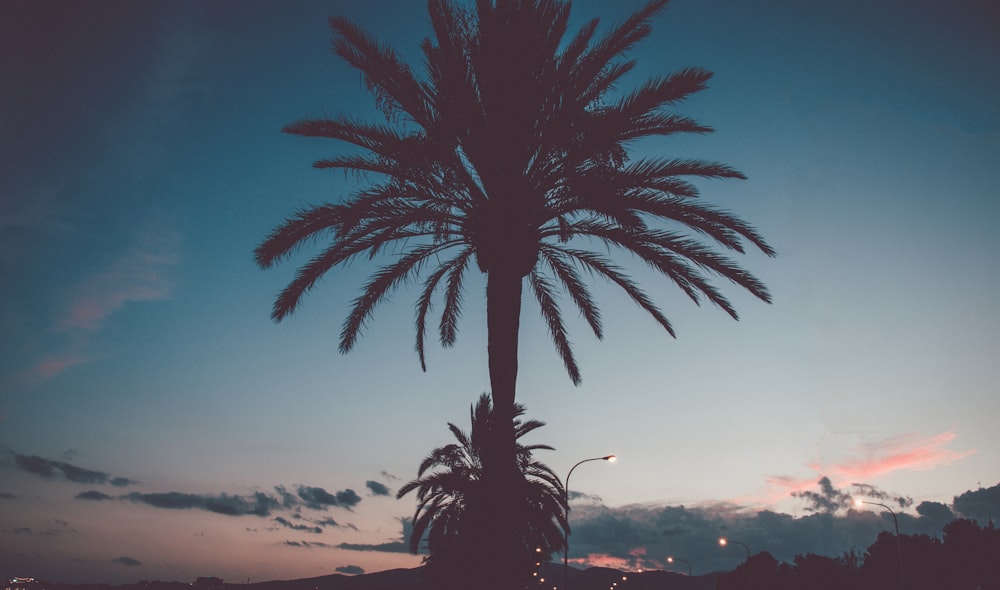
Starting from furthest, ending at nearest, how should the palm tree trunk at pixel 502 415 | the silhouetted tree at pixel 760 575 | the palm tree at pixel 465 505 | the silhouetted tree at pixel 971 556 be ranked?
the silhouetted tree at pixel 760 575, the silhouetted tree at pixel 971 556, the palm tree at pixel 465 505, the palm tree trunk at pixel 502 415

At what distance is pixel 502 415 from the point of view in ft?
35.3

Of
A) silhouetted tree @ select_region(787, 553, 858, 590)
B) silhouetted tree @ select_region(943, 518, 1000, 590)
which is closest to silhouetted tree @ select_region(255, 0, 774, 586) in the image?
silhouetted tree @ select_region(943, 518, 1000, 590)

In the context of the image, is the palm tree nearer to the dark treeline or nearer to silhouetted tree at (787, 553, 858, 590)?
the dark treeline

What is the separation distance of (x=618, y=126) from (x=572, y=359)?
6773 millimetres

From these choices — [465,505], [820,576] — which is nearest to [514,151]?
[465,505]

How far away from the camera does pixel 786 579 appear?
78.5 m

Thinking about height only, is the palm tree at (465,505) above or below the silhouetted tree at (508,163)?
below

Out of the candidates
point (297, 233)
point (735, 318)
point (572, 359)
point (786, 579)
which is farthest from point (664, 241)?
point (786, 579)

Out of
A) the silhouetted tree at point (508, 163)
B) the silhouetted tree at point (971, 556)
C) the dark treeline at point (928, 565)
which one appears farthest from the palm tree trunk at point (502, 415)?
the silhouetted tree at point (971, 556)

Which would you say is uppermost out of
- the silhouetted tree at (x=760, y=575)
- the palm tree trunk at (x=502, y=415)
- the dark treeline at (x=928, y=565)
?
the palm tree trunk at (x=502, y=415)

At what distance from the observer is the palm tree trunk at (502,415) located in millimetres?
10281

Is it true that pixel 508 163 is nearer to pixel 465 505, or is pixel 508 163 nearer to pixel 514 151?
pixel 514 151

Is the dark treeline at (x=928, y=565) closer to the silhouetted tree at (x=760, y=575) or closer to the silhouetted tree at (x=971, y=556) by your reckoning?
the silhouetted tree at (x=971, y=556)

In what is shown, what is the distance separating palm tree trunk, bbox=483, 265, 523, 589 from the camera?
10.3 m
